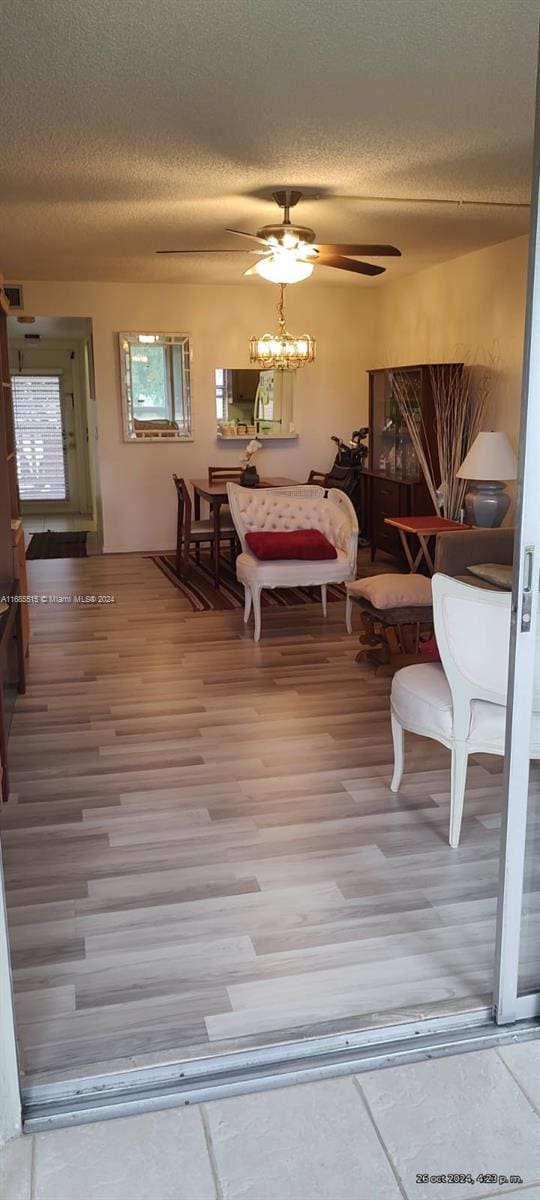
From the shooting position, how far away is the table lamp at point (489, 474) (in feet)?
17.7

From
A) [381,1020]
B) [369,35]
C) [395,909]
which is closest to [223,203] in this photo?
[369,35]

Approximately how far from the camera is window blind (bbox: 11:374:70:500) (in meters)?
11.7

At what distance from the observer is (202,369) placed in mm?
8445

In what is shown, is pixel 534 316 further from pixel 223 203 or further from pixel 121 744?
pixel 223 203

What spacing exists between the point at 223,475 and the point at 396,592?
3.37 metres

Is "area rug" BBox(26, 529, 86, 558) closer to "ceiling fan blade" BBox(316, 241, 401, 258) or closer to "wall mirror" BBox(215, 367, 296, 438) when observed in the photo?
"wall mirror" BBox(215, 367, 296, 438)

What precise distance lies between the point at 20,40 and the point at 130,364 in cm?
561

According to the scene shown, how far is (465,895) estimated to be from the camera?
2.67 m

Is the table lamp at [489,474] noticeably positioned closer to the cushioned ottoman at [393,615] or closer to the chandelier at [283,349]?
the cushioned ottoman at [393,615]

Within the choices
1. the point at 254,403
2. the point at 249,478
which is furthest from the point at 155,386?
the point at 249,478

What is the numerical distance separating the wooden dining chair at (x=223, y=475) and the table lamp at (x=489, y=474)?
2.38 m

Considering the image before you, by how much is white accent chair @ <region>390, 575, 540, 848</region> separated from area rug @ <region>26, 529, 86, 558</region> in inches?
238

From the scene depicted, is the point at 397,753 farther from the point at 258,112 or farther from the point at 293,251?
the point at 293,251

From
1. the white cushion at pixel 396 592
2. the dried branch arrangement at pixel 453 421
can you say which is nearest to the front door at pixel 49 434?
the dried branch arrangement at pixel 453 421
